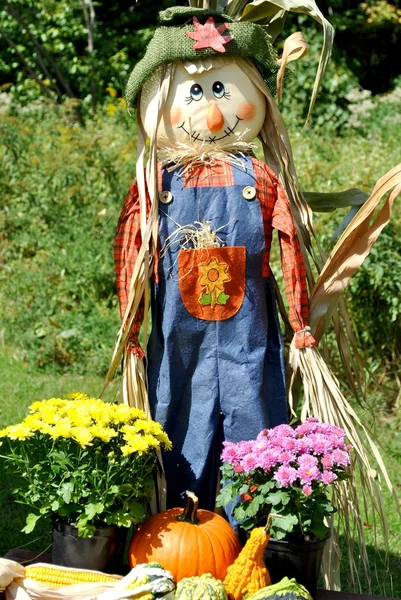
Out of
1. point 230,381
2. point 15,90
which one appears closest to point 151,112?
point 230,381

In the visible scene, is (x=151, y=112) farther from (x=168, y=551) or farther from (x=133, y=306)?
(x=168, y=551)

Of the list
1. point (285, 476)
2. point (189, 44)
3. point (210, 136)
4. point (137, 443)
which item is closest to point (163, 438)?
point (137, 443)

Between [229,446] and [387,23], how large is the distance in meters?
8.51

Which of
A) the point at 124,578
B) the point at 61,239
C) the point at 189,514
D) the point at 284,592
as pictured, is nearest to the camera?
the point at 284,592

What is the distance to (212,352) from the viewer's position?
109 inches

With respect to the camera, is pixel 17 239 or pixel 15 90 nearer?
pixel 17 239

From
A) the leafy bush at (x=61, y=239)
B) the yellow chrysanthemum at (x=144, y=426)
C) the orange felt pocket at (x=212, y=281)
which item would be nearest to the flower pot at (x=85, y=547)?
the yellow chrysanthemum at (x=144, y=426)

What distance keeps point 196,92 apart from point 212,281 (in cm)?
63

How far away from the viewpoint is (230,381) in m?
2.75

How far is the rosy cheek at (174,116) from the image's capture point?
2779mm

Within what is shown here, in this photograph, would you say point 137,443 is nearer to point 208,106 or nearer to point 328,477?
point 328,477

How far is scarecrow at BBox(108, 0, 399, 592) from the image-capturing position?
2.74 meters

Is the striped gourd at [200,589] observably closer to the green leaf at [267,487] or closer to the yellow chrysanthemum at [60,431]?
the green leaf at [267,487]

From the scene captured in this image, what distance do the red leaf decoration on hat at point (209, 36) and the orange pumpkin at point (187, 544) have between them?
1401 mm
